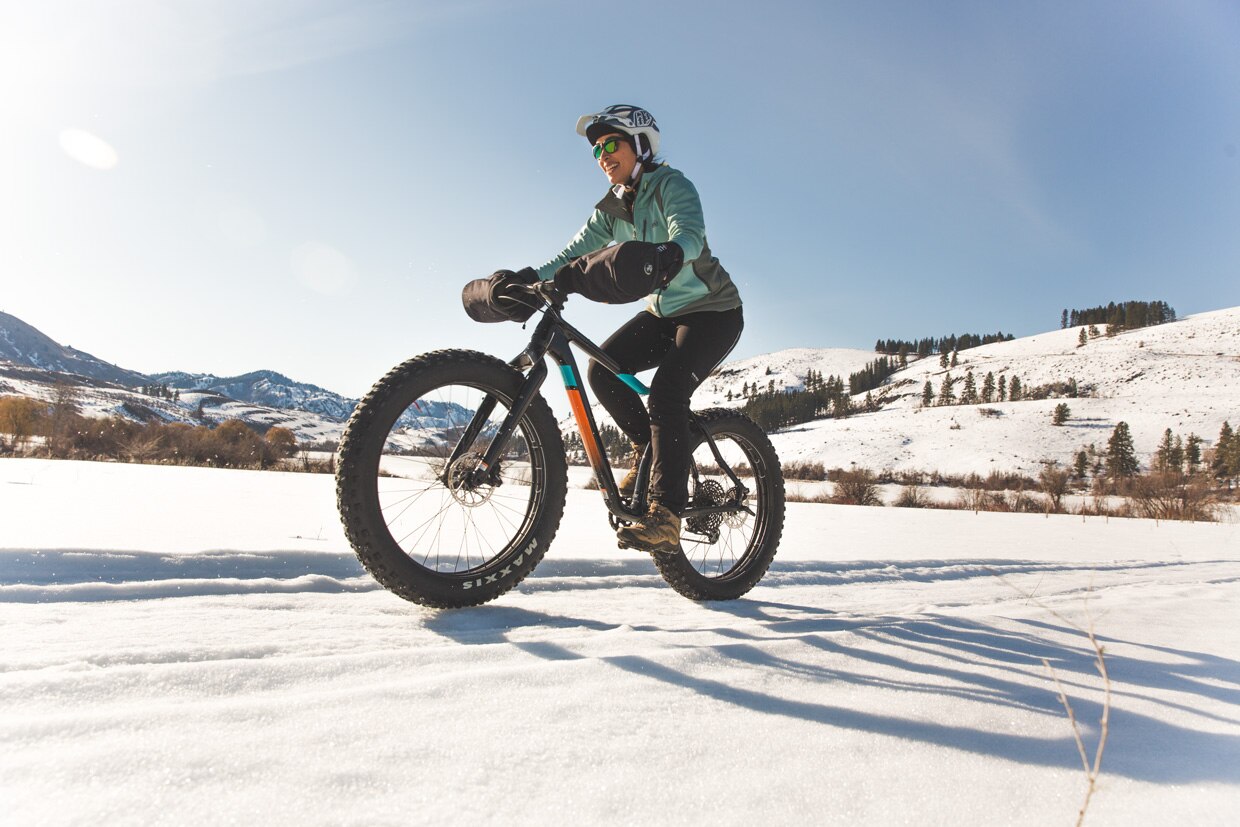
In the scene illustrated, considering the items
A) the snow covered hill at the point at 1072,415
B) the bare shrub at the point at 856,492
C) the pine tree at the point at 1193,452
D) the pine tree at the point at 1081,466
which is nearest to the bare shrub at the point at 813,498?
A: the bare shrub at the point at 856,492

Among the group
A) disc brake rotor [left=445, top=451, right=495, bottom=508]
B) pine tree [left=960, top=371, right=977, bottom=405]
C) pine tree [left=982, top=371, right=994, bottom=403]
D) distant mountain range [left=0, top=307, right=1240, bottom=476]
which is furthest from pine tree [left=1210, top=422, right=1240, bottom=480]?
disc brake rotor [left=445, top=451, right=495, bottom=508]

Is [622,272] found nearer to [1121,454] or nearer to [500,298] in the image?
[500,298]

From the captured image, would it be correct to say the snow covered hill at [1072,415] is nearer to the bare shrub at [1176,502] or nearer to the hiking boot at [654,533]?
the bare shrub at [1176,502]

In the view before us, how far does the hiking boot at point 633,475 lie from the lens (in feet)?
10.7

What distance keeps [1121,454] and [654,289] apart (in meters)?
101

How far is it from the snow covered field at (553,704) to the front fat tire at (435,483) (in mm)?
120

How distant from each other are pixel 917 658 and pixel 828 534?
17.6 ft

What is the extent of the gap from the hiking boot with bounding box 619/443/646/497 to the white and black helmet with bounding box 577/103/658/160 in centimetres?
161

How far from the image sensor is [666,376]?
3.12 m

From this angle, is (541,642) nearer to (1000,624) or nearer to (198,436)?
(1000,624)

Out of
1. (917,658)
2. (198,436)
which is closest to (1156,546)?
(917,658)

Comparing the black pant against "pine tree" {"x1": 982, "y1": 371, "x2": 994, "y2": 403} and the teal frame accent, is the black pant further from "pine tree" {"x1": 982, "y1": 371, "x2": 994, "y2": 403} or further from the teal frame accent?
"pine tree" {"x1": 982, "y1": 371, "x2": 994, "y2": 403}

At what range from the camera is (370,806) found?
0.86 m

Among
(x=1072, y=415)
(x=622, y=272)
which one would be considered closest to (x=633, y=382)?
(x=622, y=272)
